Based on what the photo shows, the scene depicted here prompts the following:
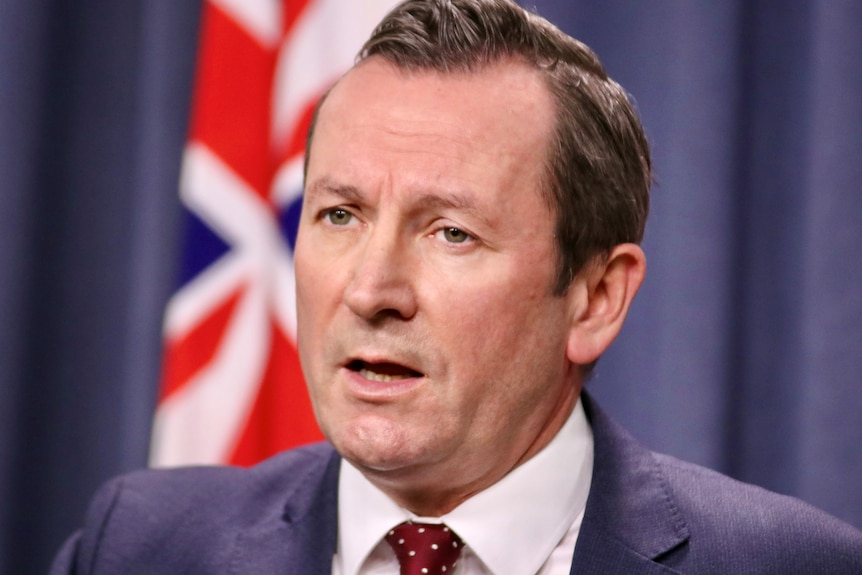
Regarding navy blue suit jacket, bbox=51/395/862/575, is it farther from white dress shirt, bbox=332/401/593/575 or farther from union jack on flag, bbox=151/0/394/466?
union jack on flag, bbox=151/0/394/466

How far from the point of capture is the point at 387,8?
246 centimetres

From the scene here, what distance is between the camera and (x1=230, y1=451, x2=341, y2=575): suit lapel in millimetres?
1660

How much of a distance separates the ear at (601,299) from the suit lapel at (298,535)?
449mm

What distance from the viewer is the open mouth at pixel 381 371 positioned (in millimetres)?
1520

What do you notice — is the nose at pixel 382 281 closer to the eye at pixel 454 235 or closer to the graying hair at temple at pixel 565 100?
the eye at pixel 454 235

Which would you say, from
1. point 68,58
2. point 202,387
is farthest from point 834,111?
point 68,58

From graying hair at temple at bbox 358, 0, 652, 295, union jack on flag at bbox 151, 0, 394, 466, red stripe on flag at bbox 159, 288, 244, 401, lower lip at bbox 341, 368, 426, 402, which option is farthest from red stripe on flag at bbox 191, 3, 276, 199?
lower lip at bbox 341, 368, 426, 402

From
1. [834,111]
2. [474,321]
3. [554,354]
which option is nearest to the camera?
[474,321]

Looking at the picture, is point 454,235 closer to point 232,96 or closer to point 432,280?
point 432,280

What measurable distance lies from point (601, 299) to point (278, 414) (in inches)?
40.3

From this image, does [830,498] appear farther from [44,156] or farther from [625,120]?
[44,156]

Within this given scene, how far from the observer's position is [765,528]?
1.70 m

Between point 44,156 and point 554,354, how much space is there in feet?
5.35

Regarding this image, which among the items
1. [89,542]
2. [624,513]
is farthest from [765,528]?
[89,542]
